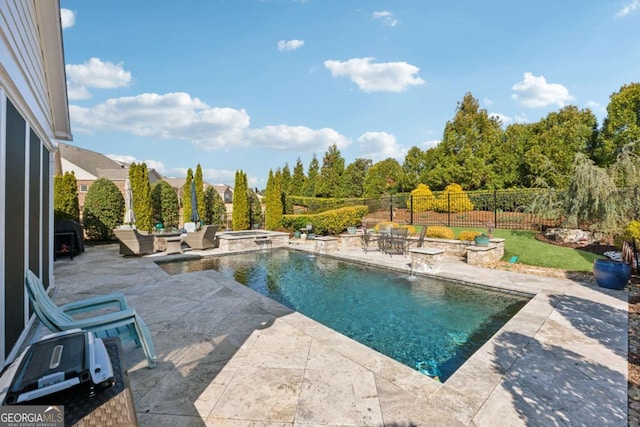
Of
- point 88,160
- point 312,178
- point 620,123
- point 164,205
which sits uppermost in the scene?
point 88,160

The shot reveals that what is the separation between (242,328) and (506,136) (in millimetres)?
24963

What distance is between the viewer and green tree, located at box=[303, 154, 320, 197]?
91.0 feet

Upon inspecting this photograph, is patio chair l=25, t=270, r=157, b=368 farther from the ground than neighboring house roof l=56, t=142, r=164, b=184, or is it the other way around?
neighboring house roof l=56, t=142, r=164, b=184

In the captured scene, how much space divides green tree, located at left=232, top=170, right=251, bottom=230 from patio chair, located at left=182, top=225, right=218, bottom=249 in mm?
5049

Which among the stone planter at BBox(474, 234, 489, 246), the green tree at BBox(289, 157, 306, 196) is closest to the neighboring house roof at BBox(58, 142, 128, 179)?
the green tree at BBox(289, 157, 306, 196)

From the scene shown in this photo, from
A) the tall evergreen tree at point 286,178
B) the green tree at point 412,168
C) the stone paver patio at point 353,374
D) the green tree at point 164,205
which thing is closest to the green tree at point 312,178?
the tall evergreen tree at point 286,178

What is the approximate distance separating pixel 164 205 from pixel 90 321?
13.9 meters

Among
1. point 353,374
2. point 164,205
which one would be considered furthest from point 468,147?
point 353,374

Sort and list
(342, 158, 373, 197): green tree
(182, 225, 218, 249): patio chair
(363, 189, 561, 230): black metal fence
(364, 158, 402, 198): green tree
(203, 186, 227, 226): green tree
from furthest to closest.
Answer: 1. (364, 158, 402, 198): green tree
2. (342, 158, 373, 197): green tree
3. (203, 186, 227, 226): green tree
4. (363, 189, 561, 230): black metal fence
5. (182, 225, 218, 249): patio chair

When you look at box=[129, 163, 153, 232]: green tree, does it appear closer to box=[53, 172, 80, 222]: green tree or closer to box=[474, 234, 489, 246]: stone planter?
box=[53, 172, 80, 222]: green tree

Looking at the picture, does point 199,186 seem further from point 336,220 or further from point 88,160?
point 88,160

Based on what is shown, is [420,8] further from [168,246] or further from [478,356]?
[168,246]

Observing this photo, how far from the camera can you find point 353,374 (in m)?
2.82

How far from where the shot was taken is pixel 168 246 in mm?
10359
